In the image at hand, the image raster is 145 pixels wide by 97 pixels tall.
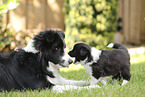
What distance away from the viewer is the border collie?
297cm

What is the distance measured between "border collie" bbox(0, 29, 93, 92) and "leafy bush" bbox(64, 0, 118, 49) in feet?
13.6

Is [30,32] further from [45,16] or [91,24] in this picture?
[91,24]

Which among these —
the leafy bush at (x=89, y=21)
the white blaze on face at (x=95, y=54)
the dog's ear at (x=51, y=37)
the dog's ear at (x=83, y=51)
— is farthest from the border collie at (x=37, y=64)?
the leafy bush at (x=89, y=21)

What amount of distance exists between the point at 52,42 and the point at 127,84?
1354 millimetres

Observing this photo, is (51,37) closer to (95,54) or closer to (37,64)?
(37,64)

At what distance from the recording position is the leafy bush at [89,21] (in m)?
7.15

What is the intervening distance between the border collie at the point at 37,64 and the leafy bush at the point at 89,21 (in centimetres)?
414

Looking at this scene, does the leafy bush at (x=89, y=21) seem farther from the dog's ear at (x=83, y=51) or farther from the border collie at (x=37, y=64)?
the border collie at (x=37, y=64)

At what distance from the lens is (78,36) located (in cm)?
720

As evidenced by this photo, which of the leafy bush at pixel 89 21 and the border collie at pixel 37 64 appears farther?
the leafy bush at pixel 89 21

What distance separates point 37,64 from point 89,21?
4.38 metres

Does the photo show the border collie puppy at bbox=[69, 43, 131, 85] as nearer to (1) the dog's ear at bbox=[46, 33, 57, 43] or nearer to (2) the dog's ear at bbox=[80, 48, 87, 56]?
(2) the dog's ear at bbox=[80, 48, 87, 56]

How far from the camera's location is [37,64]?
121 inches

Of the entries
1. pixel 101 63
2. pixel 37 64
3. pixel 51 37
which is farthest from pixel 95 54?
pixel 37 64
